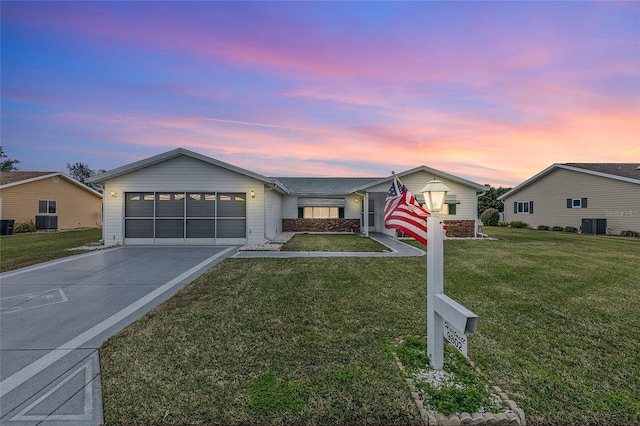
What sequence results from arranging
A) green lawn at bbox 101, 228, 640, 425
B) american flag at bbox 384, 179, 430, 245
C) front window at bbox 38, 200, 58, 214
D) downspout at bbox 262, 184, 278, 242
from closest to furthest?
green lawn at bbox 101, 228, 640, 425 → american flag at bbox 384, 179, 430, 245 → downspout at bbox 262, 184, 278, 242 → front window at bbox 38, 200, 58, 214

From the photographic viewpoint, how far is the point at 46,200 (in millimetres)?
19766

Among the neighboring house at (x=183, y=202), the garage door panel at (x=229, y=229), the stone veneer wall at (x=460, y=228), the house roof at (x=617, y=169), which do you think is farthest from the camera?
the house roof at (x=617, y=169)

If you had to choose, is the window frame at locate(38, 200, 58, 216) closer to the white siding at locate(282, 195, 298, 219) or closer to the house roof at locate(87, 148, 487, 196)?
the house roof at locate(87, 148, 487, 196)

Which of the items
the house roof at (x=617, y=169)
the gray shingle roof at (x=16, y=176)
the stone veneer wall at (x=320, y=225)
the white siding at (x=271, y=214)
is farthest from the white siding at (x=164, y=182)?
the house roof at (x=617, y=169)

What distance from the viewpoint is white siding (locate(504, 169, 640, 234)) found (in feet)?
53.0

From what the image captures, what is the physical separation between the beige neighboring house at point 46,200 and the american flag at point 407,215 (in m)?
25.4

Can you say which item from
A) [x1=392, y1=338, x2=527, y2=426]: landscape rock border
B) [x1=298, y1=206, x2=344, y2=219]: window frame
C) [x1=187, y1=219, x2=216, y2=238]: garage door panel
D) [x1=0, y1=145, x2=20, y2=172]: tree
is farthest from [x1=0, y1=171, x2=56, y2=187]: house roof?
[x1=0, y1=145, x2=20, y2=172]: tree

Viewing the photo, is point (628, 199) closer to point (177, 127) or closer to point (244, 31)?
point (244, 31)

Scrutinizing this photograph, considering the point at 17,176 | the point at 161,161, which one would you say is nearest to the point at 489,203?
the point at 161,161

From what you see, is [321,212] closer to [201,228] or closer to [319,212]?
[319,212]

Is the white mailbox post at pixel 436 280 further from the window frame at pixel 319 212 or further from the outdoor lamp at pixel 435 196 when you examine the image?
the window frame at pixel 319 212

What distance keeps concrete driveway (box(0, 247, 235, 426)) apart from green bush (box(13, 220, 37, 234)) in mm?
14668

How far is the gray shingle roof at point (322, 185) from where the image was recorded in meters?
18.4

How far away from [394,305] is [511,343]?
173 centimetres
